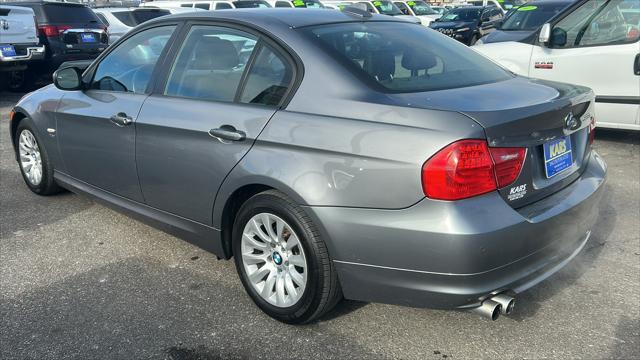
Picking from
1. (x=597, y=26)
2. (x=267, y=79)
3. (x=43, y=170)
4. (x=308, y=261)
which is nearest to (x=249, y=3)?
(x=597, y=26)

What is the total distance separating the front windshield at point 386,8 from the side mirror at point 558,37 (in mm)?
16299

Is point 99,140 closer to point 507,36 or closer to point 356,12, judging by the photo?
point 356,12

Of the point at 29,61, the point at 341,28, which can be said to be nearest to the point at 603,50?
the point at 341,28

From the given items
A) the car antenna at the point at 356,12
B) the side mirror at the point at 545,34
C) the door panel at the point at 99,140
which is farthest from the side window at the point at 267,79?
the side mirror at the point at 545,34

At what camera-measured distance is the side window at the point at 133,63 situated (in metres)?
3.70

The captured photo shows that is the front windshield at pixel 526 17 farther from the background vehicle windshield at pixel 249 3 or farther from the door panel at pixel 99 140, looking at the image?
the background vehicle windshield at pixel 249 3

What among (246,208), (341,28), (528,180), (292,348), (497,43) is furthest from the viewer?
(497,43)

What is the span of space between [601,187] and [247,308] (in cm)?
206

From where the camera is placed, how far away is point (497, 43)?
7391 millimetres

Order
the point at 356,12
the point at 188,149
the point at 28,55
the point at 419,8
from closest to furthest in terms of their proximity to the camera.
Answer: the point at 188,149
the point at 356,12
the point at 28,55
the point at 419,8

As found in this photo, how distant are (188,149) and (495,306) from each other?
6.05 feet

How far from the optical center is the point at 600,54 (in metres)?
6.18

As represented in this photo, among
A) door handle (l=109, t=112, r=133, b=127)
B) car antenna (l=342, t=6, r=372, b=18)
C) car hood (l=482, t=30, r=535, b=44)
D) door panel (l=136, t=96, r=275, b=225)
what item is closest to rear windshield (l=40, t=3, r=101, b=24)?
car hood (l=482, t=30, r=535, b=44)

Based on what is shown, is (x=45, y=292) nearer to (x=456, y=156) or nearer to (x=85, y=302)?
(x=85, y=302)
